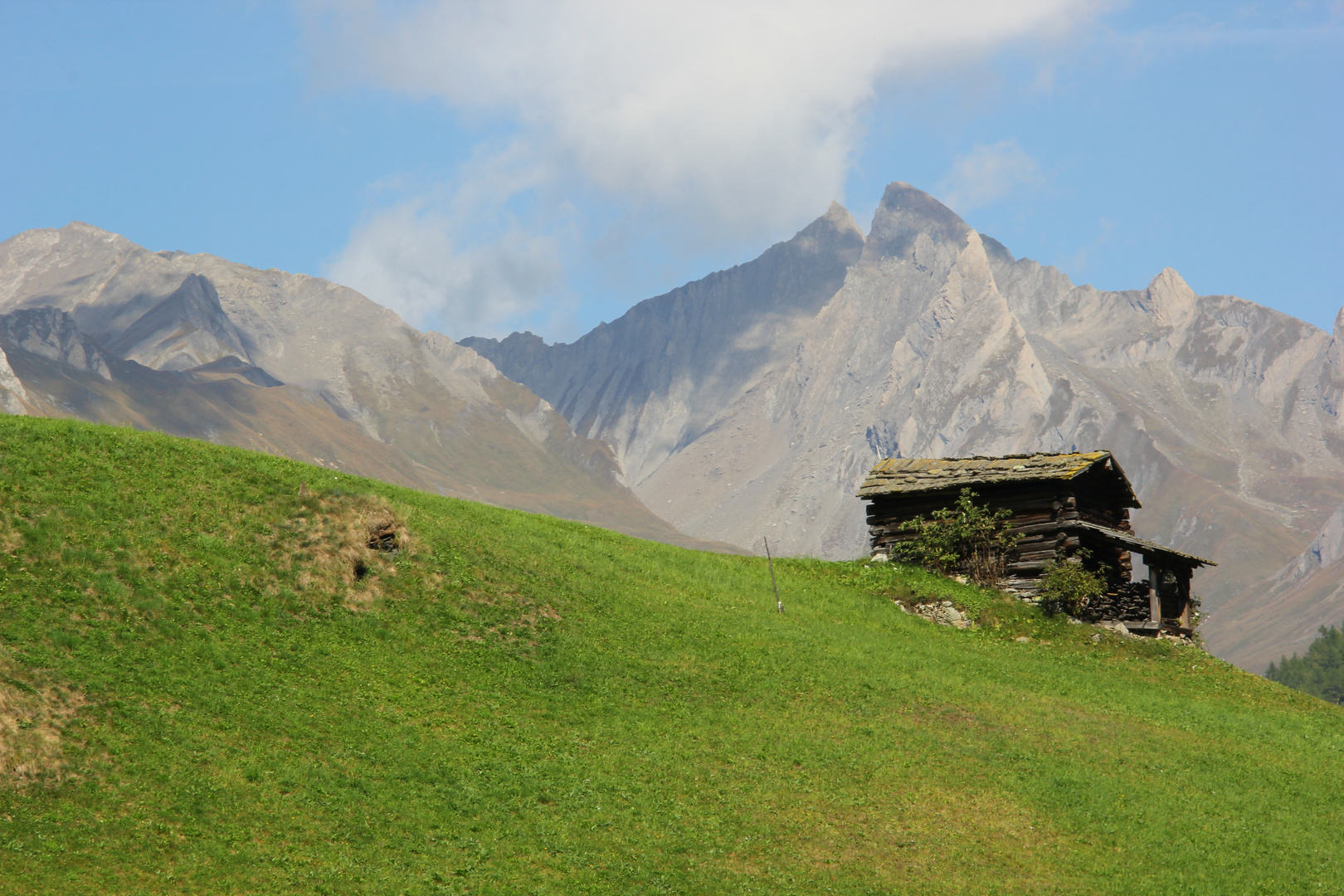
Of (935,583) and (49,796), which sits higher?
(935,583)

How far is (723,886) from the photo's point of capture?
63.7 ft

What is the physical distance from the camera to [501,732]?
23.9 meters

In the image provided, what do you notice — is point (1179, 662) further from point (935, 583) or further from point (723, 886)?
point (723, 886)

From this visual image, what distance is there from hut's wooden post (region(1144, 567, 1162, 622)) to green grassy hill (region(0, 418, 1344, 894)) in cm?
600

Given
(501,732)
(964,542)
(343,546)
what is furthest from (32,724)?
(964,542)

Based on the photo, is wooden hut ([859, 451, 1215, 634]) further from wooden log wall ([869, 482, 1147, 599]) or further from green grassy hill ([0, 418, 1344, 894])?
green grassy hill ([0, 418, 1344, 894])

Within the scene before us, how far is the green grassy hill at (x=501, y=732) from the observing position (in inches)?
749

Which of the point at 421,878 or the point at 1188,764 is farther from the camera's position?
the point at 1188,764

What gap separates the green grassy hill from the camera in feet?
62.4

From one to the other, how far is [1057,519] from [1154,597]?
4516 mm

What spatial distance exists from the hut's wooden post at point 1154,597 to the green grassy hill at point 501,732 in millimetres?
6002

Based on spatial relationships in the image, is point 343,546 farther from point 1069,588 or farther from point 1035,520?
point 1035,520

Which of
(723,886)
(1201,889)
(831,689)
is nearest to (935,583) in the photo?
(831,689)

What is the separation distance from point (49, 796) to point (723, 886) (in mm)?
11266
